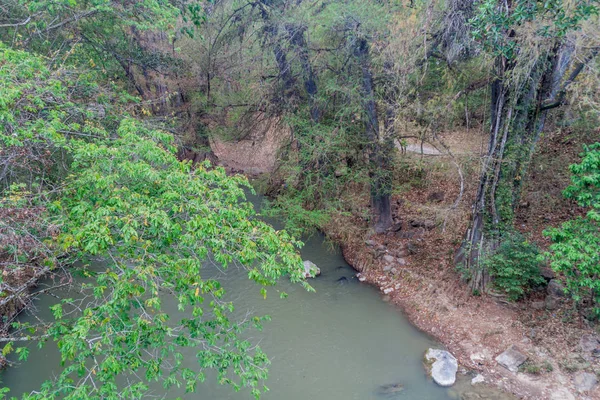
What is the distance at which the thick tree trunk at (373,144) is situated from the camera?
883cm

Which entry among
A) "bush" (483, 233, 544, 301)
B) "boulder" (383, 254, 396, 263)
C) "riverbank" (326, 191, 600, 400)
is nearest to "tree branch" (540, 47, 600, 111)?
"bush" (483, 233, 544, 301)

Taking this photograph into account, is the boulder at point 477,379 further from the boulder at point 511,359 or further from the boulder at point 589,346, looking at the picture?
the boulder at point 589,346

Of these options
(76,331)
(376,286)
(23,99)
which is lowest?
(376,286)

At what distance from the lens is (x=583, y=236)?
5777mm

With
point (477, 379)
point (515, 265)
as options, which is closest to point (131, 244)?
point (477, 379)

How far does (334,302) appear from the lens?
859cm

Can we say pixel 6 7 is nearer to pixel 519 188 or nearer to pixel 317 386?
pixel 317 386

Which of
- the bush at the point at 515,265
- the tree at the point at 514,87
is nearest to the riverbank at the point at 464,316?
the bush at the point at 515,265

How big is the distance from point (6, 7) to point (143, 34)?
11.9 ft

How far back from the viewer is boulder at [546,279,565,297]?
6.95m

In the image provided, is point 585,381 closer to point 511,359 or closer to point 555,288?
point 511,359

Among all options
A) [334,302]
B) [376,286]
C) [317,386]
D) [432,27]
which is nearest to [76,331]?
[317,386]

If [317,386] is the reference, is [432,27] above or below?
above

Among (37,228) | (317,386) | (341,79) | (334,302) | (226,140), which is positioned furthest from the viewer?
(226,140)
